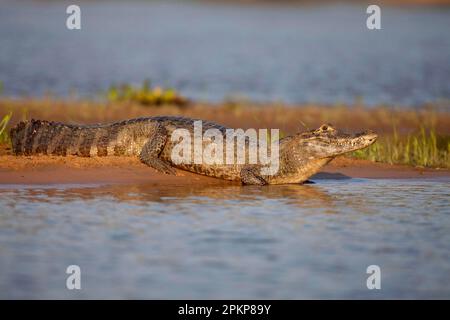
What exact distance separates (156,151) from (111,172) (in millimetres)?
630

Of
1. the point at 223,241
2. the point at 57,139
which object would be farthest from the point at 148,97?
the point at 223,241

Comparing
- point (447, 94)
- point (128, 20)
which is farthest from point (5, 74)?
point (128, 20)

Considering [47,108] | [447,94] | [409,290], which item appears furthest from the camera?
[447,94]

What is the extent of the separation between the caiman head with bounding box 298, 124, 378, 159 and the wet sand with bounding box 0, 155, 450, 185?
2.11ft

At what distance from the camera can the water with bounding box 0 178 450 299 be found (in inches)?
263

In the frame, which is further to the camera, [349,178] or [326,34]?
[326,34]

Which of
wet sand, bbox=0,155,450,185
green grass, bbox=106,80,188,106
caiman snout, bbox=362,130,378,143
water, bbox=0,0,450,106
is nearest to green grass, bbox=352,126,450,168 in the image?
wet sand, bbox=0,155,450,185

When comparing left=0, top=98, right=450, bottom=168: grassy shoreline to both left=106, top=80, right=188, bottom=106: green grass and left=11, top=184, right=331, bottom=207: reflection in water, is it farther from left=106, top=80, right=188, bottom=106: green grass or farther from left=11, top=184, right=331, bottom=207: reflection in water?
left=11, top=184, right=331, bottom=207: reflection in water

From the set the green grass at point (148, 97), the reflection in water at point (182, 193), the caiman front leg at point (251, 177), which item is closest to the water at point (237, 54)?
the green grass at point (148, 97)

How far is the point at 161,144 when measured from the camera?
11234 mm

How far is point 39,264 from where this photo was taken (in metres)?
7.11

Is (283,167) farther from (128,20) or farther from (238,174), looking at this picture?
(128,20)

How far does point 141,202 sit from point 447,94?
13.6m

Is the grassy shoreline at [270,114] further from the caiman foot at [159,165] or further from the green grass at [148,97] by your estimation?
the caiman foot at [159,165]
